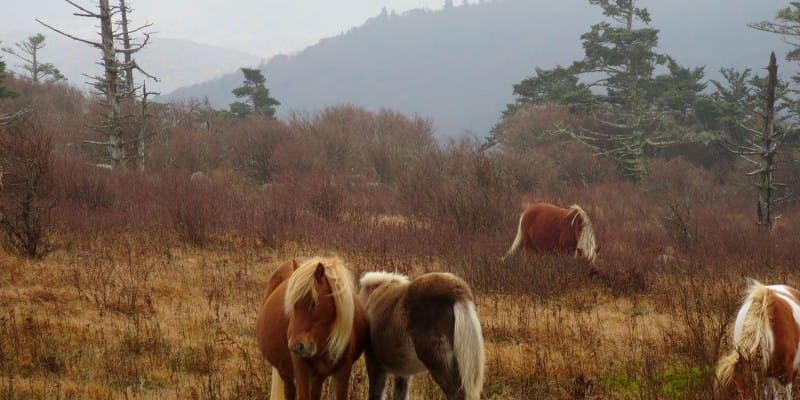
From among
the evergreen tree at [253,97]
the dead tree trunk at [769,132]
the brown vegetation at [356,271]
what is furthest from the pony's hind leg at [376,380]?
the evergreen tree at [253,97]

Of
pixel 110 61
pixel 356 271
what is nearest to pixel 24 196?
pixel 356 271

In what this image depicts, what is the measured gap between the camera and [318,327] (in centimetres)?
312

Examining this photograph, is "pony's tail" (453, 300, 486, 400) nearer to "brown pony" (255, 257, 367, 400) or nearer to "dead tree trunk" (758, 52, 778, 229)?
"brown pony" (255, 257, 367, 400)

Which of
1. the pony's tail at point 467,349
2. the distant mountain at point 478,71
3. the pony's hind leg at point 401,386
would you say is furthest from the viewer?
the distant mountain at point 478,71

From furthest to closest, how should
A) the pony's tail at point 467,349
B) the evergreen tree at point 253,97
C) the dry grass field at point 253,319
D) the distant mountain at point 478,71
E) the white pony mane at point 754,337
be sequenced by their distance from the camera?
the distant mountain at point 478,71 → the evergreen tree at point 253,97 → the dry grass field at point 253,319 → the white pony mane at point 754,337 → the pony's tail at point 467,349

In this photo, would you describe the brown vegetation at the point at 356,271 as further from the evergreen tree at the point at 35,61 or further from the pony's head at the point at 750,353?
the evergreen tree at the point at 35,61

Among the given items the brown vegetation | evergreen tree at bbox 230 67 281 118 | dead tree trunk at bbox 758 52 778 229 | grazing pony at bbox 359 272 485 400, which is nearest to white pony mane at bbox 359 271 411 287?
grazing pony at bbox 359 272 485 400

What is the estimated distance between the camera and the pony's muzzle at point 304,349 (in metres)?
3.04

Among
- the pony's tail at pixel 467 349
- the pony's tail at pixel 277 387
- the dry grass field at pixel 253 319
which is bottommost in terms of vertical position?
the dry grass field at pixel 253 319

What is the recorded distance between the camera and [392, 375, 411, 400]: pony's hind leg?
3.88 metres

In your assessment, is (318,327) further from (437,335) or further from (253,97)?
(253,97)

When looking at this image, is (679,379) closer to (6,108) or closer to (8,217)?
(8,217)

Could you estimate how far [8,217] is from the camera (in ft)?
29.8

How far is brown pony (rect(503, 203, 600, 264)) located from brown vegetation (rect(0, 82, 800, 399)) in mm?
399
